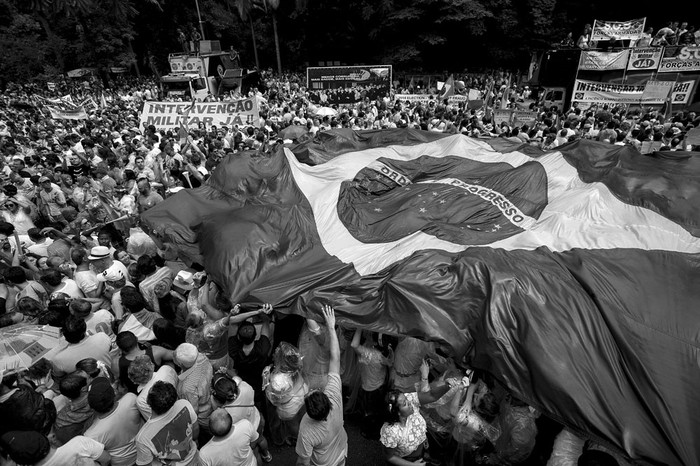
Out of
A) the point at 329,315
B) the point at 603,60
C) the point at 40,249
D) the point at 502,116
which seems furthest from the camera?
the point at 603,60

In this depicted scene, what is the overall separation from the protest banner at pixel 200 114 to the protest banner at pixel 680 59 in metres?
15.2

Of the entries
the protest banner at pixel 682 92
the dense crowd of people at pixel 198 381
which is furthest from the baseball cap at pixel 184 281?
the protest banner at pixel 682 92

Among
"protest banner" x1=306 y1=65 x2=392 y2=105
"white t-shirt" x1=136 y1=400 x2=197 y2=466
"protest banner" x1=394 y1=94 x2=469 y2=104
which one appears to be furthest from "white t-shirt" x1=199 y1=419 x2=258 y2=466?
"protest banner" x1=306 y1=65 x2=392 y2=105

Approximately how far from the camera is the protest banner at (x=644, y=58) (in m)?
14.9

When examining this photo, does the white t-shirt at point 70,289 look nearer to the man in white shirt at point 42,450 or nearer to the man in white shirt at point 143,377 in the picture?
the man in white shirt at point 143,377

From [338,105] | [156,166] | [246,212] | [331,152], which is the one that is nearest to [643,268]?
[246,212]

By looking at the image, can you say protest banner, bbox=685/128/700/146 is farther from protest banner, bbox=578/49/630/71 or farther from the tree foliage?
the tree foliage

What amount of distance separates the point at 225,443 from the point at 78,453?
3.04ft

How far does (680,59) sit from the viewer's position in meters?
14.8

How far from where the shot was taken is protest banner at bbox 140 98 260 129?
37.0 ft

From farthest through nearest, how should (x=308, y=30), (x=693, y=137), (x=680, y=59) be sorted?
(x=308, y=30) → (x=680, y=59) → (x=693, y=137)

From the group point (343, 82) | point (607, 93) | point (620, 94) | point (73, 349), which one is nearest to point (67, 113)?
point (343, 82)

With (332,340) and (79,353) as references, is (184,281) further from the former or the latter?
A: (332,340)

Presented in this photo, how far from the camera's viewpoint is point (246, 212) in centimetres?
488
